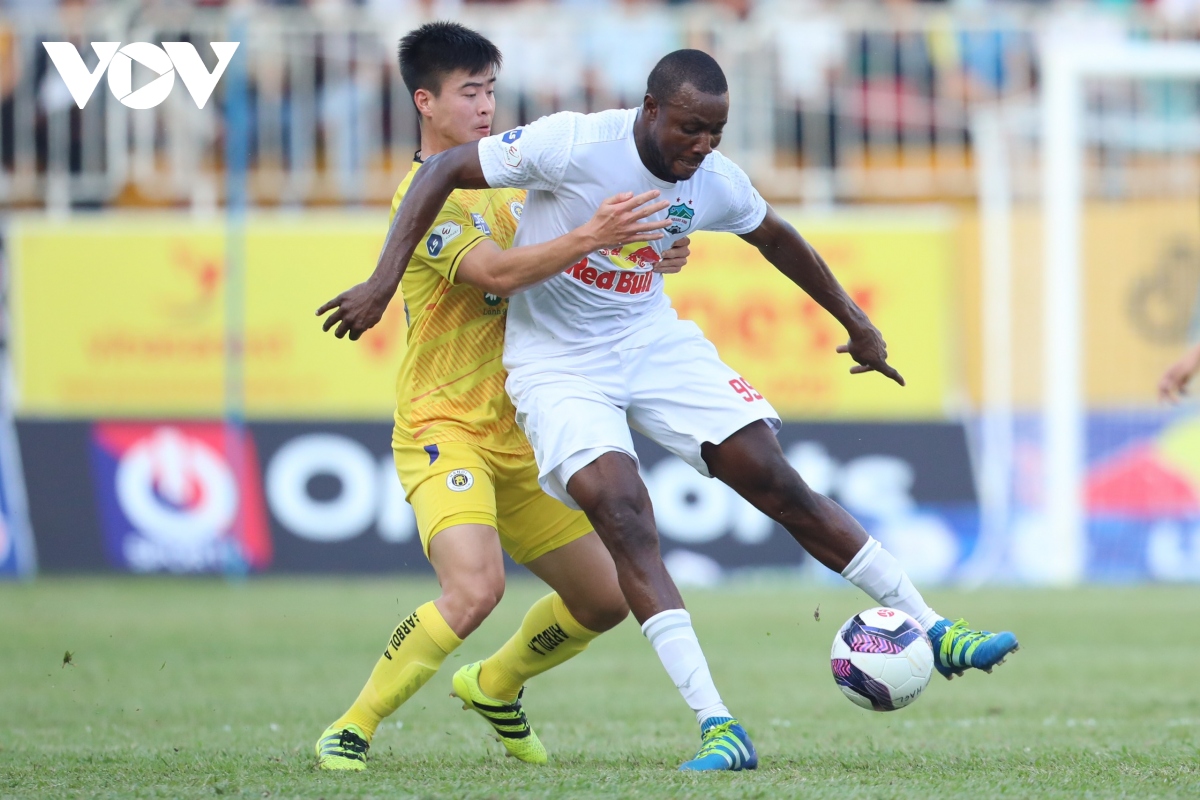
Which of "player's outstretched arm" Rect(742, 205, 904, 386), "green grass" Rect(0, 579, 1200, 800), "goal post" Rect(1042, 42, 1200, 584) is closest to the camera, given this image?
"green grass" Rect(0, 579, 1200, 800)

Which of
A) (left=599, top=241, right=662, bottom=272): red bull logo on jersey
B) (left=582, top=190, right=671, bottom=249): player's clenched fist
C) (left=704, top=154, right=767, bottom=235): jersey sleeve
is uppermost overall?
(left=704, top=154, right=767, bottom=235): jersey sleeve

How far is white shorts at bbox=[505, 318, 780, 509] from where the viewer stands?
18.0 ft

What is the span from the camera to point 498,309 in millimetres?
6000

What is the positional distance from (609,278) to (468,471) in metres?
0.82

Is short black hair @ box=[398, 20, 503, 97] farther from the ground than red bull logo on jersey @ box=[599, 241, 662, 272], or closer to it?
farther from the ground

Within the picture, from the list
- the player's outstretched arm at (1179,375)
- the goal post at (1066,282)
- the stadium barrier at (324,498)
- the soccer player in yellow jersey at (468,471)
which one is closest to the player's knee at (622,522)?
the soccer player in yellow jersey at (468,471)

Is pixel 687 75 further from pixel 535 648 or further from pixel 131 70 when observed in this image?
pixel 131 70

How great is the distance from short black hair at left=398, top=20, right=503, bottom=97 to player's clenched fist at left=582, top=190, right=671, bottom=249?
3.52 feet

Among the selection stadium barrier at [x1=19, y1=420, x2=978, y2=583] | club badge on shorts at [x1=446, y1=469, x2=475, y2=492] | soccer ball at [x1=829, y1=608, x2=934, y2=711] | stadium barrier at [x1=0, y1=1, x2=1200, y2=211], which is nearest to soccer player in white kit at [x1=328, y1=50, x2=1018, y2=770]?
soccer ball at [x1=829, y1=608, x2=934, y2=711]

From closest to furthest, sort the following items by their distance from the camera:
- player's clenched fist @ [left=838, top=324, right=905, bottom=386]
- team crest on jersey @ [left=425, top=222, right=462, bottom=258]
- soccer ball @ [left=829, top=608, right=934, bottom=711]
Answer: soccer ball @ [left=829, top=608, right=934, bottom=711] < team crest on jersey @ [left=425, top=222, right=462, bottom=258] < player's clenched fist @ [left=838, top=324, right=905, bottom=386]

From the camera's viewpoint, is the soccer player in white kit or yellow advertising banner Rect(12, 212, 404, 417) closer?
the soccer player in white kit

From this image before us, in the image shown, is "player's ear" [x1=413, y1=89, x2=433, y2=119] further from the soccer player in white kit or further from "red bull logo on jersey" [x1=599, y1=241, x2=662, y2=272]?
"red bull logo on jersey" [x1=599, y1=241, x2=662, y2=272]

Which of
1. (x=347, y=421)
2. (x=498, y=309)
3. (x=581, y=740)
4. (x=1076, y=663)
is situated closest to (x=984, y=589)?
(x=1076, y=663)

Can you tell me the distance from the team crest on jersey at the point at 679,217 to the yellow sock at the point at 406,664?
1.51 m
